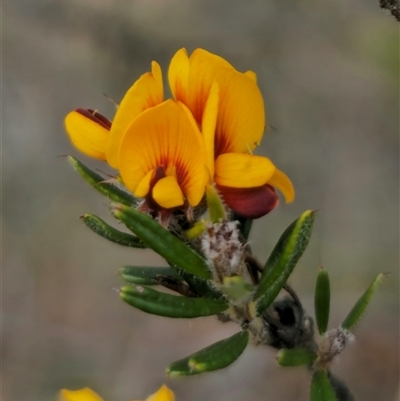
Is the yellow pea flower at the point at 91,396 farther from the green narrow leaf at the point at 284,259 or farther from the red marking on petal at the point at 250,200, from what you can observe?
the red marking on petal at the point at 250,200

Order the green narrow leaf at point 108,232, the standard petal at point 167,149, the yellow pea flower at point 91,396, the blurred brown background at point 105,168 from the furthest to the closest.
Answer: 1. the blurred brown background at point 105,168
2. the yellow pea flower at point 91,396
3. the green narrow leaf at point 108,232
4. the standard petal at point 167,149

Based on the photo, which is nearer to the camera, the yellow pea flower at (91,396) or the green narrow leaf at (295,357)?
the green narrow leaf at (295,357)

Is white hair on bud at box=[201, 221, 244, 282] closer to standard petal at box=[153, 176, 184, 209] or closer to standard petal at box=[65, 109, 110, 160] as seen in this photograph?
standard petal at box=[153, 176, 184, 209]

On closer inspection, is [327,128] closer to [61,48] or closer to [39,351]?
[61,48]

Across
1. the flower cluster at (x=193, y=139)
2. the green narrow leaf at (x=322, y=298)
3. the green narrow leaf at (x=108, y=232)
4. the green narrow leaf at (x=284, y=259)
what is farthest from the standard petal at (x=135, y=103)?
the green narrow leaf at (x=322, y=298)

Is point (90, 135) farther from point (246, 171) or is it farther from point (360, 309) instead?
point (360, 309)

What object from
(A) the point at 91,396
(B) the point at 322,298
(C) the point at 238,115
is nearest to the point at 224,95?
(C) the point at 238,115
